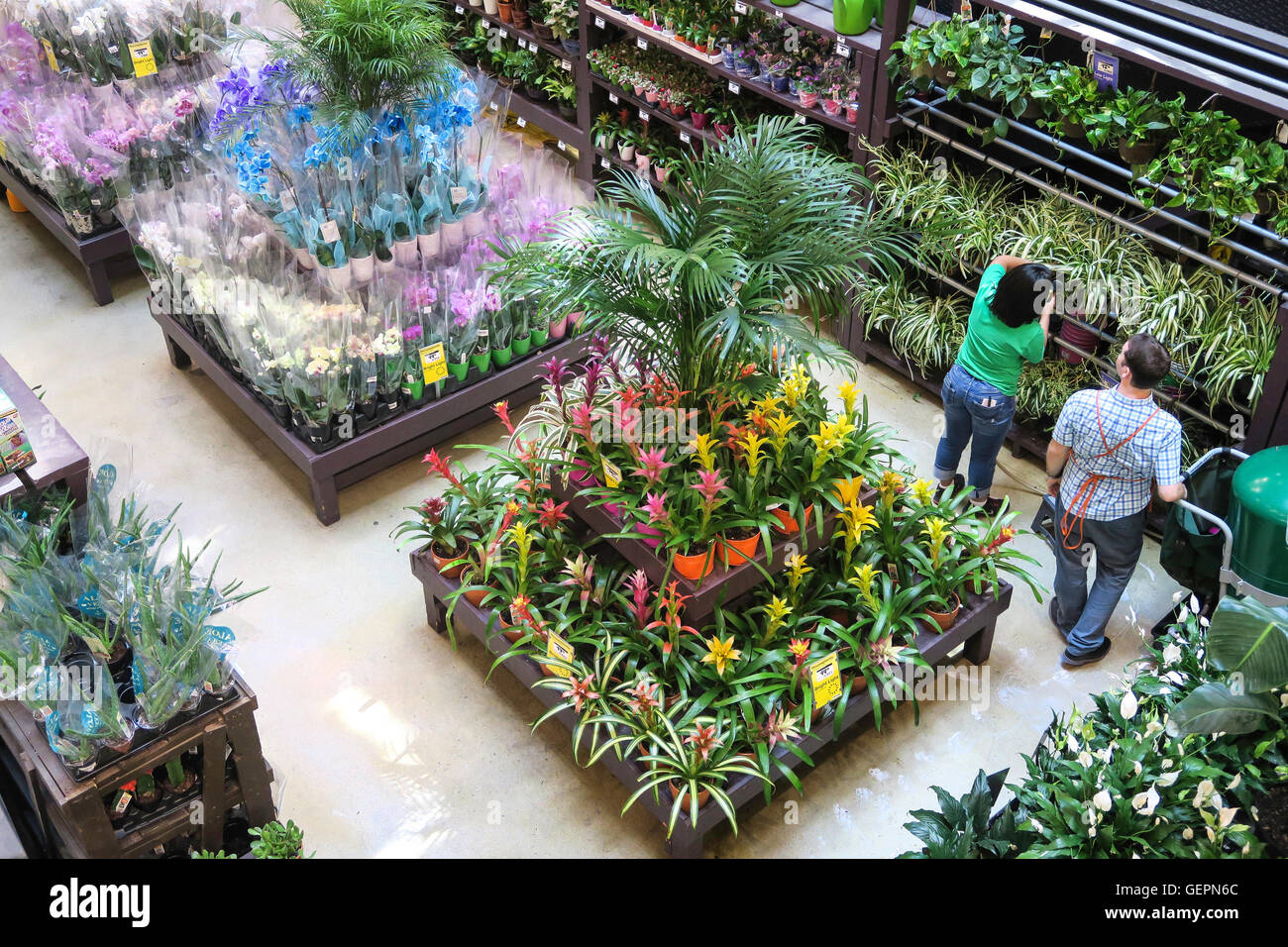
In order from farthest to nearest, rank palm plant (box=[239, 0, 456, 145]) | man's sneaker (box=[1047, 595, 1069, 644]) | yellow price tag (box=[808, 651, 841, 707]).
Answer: palm plant (box=[239, 0, 456, 145]) → man's sneaker (box=[1047, 595, 1069, 644]) → yellow price tag (box=[808, 651, 841, 707])

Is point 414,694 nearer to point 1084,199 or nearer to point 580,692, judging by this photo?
point 580,692

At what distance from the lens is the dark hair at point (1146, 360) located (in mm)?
3789

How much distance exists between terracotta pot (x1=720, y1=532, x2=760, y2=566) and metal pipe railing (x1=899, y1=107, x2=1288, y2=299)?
6.44 feet

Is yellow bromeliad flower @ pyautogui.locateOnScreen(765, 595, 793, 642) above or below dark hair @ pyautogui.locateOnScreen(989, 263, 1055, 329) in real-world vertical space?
below

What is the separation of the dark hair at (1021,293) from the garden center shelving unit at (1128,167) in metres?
0.51

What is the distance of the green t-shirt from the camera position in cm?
438

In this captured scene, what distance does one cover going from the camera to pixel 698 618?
147 inches

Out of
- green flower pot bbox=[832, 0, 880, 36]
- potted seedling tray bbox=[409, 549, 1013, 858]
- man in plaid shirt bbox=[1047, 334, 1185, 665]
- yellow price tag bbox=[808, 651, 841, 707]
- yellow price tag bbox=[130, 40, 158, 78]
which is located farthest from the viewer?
yellow price tag bbox=[130, 40, 158, 78]

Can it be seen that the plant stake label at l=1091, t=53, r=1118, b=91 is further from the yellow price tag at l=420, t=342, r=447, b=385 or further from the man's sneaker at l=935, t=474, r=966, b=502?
the yellow price tag at l=420, t=342, r=447, b=385

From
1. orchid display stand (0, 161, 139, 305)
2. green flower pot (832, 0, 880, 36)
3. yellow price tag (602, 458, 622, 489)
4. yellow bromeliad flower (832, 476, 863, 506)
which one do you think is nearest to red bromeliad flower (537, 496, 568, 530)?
yellow price tag (602, 458, 622, 489)

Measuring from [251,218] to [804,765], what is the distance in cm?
319

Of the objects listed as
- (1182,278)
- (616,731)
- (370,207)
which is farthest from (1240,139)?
(370,207)

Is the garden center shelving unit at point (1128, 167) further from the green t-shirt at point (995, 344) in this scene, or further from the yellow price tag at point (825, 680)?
the yellow price tag at point (825, 680)

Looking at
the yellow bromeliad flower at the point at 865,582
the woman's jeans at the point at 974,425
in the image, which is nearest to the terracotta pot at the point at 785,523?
the yellow bromeliad flower at the point at 865,582
